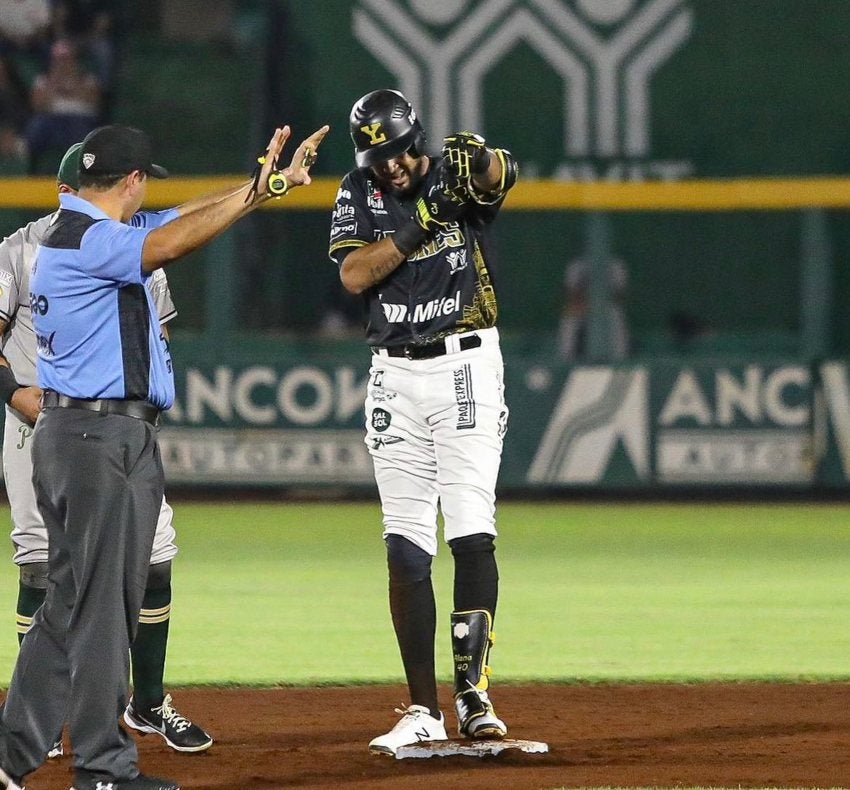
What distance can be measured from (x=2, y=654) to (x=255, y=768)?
2.36 m

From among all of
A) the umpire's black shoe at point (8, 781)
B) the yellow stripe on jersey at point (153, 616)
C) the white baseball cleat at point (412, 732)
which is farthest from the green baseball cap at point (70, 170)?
the white baseball cleat at point (412, 732)

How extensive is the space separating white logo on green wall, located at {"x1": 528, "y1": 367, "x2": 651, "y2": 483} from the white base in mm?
8336

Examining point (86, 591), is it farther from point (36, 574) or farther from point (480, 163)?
point (480, 163)

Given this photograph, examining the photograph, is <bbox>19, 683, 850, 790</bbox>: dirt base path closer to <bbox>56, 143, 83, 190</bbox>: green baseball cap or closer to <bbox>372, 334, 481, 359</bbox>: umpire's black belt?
<bbox>372, 334, 481, 359</bbox>: umpire's black belt

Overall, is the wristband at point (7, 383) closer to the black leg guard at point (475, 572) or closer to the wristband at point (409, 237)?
the wristband at point (409, 237)

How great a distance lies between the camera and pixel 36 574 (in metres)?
5.12

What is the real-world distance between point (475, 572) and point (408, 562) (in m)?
0.19

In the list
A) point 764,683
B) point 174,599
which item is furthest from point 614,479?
point 764,683

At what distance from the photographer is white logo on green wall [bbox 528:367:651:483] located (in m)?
13.2

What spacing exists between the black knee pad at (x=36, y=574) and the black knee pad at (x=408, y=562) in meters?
1.01

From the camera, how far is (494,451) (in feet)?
16.8

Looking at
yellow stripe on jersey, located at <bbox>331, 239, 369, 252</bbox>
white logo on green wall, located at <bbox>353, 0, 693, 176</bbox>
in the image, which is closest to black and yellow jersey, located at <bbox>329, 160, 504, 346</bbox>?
yellow stripe on jersey, located at <bbox>331, 239, 369, 252</bbox>

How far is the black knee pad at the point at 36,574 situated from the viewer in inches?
201

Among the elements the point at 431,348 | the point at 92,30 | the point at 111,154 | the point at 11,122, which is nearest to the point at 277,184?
the point at 111,154
